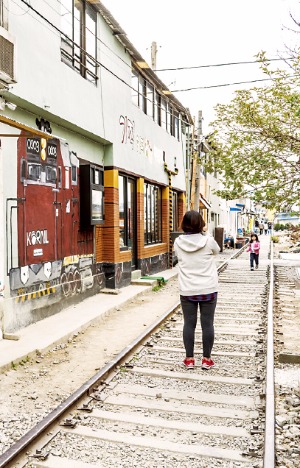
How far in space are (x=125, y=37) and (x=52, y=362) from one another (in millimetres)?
8793

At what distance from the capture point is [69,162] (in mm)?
9664

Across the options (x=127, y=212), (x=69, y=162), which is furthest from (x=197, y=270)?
(x=127, y=212)

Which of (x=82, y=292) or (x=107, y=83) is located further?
(x=107, y=83)

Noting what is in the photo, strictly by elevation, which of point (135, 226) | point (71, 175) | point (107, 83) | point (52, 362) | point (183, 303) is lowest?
point (52, 362)

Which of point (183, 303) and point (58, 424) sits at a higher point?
point (183, 303)

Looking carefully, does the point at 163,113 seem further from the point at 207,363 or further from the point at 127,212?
the point at 207,363

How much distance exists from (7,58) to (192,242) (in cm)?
356

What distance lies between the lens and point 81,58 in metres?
10.2

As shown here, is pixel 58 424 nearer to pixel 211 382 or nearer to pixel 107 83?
pixel 211 382

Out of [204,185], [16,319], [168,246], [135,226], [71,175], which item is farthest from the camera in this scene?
[204,185]

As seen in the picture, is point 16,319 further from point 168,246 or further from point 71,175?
point 168,246

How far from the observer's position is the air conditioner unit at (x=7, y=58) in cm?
629

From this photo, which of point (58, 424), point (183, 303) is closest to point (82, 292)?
point (183, 303)

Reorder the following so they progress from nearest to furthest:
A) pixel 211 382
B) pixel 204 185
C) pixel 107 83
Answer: pixel 211 382 → pixel 107 83 → pixel 204 185
